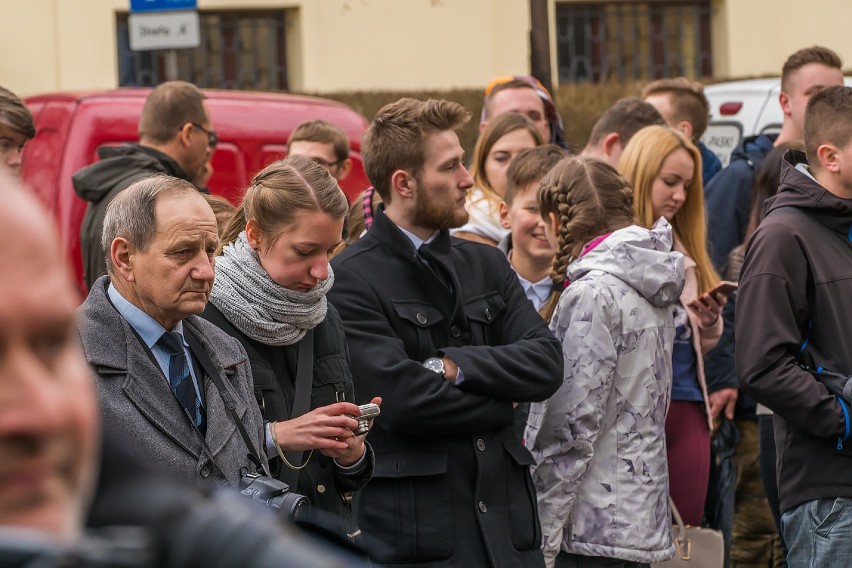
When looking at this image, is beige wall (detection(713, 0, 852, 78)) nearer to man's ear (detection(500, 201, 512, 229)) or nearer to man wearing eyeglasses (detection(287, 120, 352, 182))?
man wearing eyeglasses (detection(287, 120, 352, 182))

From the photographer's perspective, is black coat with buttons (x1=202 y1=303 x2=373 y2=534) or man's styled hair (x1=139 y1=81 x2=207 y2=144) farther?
man's styled hair (x1=139 y1=81 x2=207 y2=144)

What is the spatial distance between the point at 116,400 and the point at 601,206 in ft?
7.34

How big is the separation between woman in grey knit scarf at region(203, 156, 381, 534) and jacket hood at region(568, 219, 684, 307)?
1.03m

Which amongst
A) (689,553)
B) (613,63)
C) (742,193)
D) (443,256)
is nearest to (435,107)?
(443,256)

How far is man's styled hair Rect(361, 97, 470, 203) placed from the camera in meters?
4.57

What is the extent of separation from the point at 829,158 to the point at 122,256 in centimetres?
262

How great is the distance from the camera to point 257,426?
11.7 feet

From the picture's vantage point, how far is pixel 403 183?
4570 millimetres

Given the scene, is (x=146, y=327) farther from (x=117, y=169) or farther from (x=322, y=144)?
(x=322, y=144)

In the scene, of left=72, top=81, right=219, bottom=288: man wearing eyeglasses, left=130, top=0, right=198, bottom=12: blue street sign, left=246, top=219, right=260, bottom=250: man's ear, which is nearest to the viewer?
left=246, top=219, right=260, bottom=250: man's ear

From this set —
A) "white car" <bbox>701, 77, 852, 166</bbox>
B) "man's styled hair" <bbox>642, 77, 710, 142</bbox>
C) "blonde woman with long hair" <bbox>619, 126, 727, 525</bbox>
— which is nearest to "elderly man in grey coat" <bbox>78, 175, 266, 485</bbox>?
"blonde woman with long hair" <bbox>619, 126, 727, 525</bbox>

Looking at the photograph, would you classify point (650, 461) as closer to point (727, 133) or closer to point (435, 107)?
point (435, 107)

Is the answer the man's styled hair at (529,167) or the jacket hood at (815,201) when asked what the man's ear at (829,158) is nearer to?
the jacket hood at (815,201)

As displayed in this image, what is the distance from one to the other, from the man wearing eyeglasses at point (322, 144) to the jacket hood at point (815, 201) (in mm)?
2752
